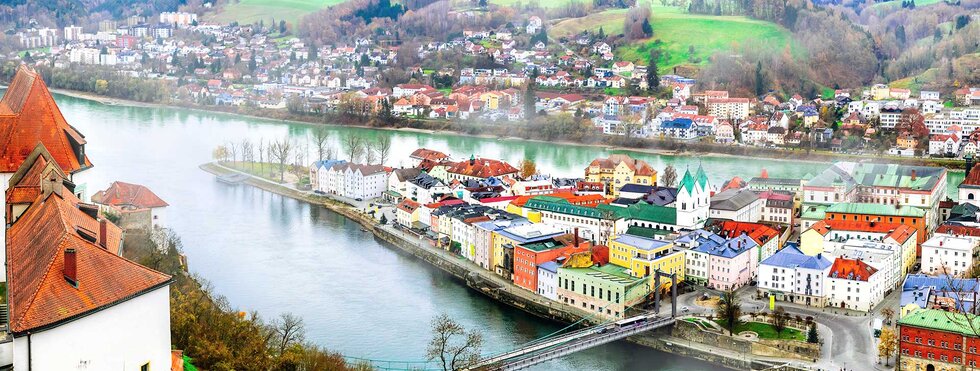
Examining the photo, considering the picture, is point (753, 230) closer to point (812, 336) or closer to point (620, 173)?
point (812, 336)

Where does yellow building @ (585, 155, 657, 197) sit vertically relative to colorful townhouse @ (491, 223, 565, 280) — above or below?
above

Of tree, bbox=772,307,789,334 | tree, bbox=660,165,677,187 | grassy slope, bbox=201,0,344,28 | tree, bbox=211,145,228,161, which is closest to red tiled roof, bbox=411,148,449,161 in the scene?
tree, bbox=660,165,677,187

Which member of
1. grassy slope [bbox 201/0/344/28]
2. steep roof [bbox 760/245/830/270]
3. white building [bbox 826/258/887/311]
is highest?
grassy slope [bbox 201/0/344/28]

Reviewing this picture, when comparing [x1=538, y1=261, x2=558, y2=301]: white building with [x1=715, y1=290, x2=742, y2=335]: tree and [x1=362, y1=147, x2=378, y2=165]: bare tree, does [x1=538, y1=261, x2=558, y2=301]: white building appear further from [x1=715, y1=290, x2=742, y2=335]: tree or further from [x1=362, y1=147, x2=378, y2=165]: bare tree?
[x1=362, y1=147, x2=378, y2=165]: bare tree

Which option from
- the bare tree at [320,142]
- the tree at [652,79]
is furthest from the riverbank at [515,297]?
the tree at [652,79]

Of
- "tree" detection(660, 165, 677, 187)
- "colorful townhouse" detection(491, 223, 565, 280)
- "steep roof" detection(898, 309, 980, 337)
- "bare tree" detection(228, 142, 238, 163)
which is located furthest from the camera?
"bare tree" detection(228, 142, 238, 163)

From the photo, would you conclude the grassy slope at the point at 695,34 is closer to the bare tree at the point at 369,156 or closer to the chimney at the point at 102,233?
the bare tree at the point at 369,156
